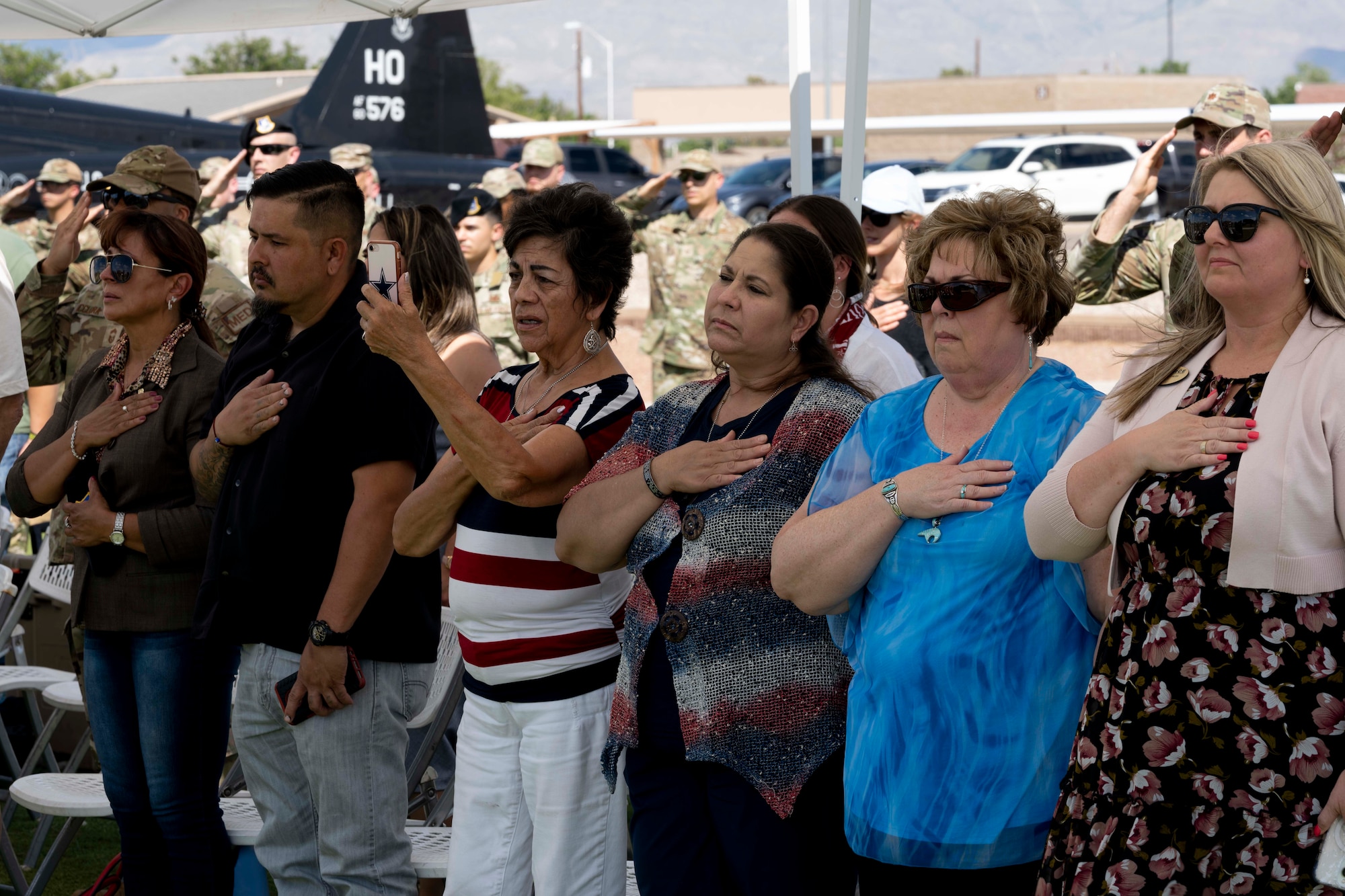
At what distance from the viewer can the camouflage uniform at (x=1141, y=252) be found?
4273 millimetres

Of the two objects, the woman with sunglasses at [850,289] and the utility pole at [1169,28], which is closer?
the woman with sunglasses at [850,289]

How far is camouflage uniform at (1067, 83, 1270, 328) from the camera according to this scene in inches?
168

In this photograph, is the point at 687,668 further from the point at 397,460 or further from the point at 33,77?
the point at 33,77

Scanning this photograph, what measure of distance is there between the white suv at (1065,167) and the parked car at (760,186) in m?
2.04

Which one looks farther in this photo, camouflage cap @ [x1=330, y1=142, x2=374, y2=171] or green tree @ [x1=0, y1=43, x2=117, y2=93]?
green tree @ [x1=0, y1=43, x2=117, y2=93]

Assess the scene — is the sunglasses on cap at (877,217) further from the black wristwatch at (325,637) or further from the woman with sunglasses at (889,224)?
the black wristwatch at (325,637)

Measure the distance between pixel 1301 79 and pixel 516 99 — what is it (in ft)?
188

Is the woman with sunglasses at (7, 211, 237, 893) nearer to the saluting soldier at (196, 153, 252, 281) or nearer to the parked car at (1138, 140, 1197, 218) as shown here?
the saluting soldier at (196, 153, 252, 281)

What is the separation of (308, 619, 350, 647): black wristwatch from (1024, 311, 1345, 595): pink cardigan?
72.9 inches

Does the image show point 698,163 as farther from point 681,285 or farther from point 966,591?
point 966,591

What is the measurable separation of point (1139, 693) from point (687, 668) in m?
0.80

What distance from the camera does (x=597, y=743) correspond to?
2.63 metres

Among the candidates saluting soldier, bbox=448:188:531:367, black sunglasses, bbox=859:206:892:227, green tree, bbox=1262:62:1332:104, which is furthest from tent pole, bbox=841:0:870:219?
green tree, bbox=1262:62:1332:104

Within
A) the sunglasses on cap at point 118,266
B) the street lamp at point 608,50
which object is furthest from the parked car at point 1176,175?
the street lamp at point 608,50
